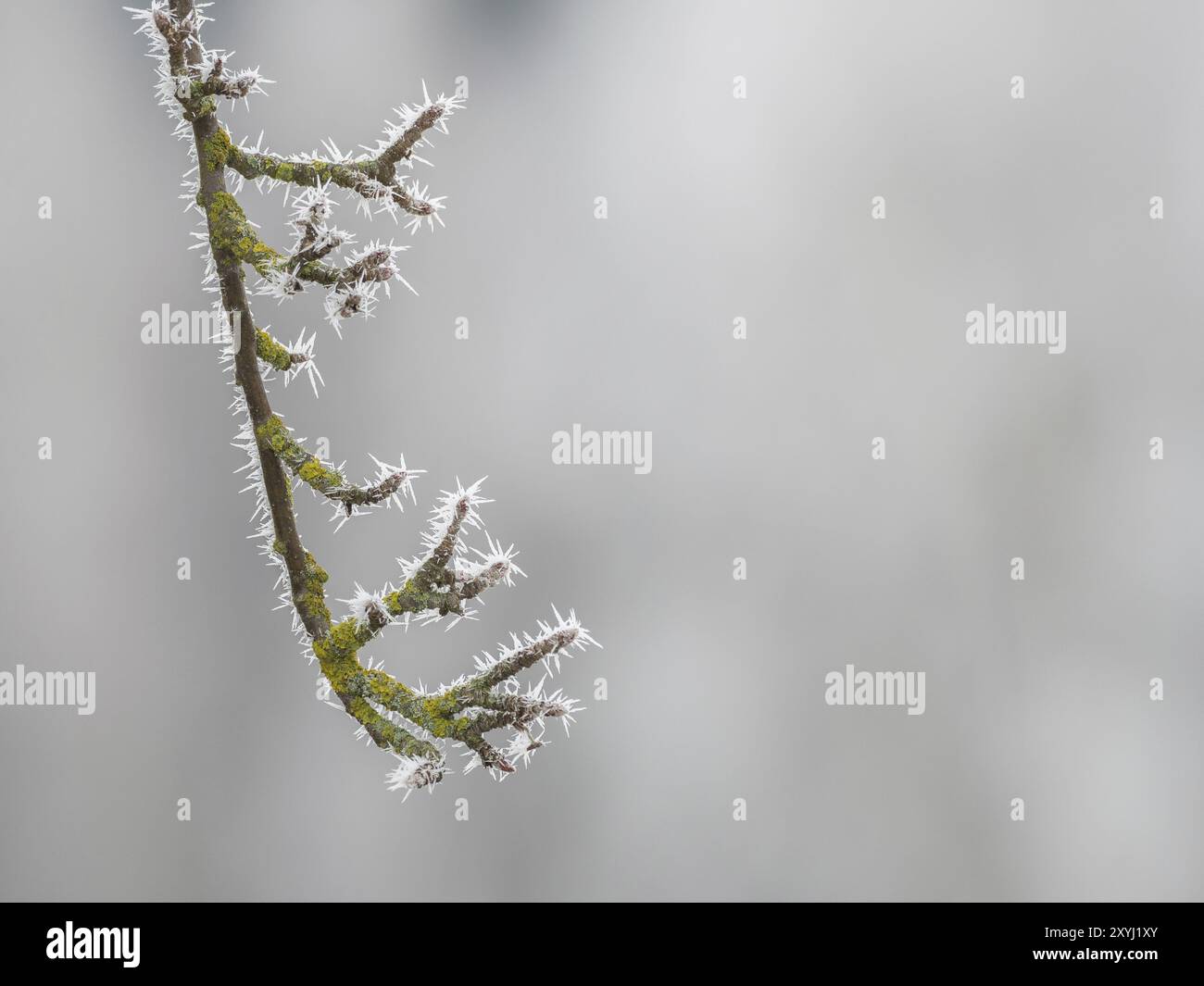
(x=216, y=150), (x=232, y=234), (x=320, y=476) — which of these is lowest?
(x=320, y=476)

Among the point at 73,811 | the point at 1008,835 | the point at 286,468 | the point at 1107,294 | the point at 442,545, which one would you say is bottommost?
the point at 1008,835

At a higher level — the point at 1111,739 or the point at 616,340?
the point at 616,340

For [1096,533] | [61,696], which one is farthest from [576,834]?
[1096,533]

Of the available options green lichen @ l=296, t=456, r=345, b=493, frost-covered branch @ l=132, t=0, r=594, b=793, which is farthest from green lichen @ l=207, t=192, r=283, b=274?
green lichen @ l=296, t=456, r=345, b=493

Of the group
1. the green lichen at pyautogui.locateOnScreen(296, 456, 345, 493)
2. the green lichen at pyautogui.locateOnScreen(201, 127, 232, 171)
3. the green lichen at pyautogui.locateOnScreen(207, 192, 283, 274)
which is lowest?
the green lichen at pyautogui.locateOnScreen(296, 456, 345, 493)

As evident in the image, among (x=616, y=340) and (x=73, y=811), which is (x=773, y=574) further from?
(x=73, y=811)

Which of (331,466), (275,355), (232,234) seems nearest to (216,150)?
(232,234)

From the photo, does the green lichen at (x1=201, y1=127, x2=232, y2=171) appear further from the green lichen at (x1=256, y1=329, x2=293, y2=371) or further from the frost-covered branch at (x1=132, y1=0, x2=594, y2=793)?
the green lichen at (x1=256, y1=329, x2=293, y2=371)

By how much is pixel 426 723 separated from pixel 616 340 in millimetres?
4445

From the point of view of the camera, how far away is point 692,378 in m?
5.55

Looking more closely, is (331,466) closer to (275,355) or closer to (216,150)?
(275,355)

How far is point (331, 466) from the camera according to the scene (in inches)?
49.9

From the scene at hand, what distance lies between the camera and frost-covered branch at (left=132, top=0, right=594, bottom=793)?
1.17 m

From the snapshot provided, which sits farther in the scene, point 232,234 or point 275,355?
point 275,355
